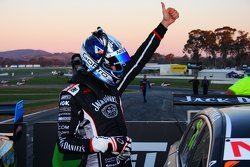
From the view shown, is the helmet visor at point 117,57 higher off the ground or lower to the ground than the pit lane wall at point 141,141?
higher

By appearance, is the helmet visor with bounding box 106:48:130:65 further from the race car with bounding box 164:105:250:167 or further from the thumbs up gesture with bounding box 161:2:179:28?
the thumbs up gesture with bounding box 161:2:179:28

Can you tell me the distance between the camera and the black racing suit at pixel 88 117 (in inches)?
130

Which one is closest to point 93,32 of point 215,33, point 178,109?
point 178,109

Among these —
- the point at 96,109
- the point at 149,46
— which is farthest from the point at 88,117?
the point at 149,46

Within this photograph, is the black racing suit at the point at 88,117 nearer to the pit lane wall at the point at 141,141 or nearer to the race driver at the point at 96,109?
the race driver at the point at 96,109

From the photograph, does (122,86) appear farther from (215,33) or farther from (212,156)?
(215,33)

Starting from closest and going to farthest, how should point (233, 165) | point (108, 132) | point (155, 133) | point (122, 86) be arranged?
point (233, 165) < point (108, 132) < point (122, 86) < point (155, 133)

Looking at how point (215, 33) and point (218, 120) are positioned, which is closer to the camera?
point (218, 120)

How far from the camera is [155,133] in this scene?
21.9ft

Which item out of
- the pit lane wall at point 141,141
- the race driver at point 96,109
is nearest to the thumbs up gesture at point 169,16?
the race driver at point 96,109

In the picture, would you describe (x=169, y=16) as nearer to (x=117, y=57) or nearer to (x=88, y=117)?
(x=117, y=57)

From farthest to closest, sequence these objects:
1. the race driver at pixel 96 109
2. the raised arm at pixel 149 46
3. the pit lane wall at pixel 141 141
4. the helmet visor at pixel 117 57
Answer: the pit lane wall at pixel 141 141 → the raised arm at pixel 149 46 → the helmet visor at pixel 117 57 → the race driver at pixel 96 109

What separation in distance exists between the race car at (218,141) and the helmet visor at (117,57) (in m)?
0.85

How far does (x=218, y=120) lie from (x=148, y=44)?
4.53 feet
